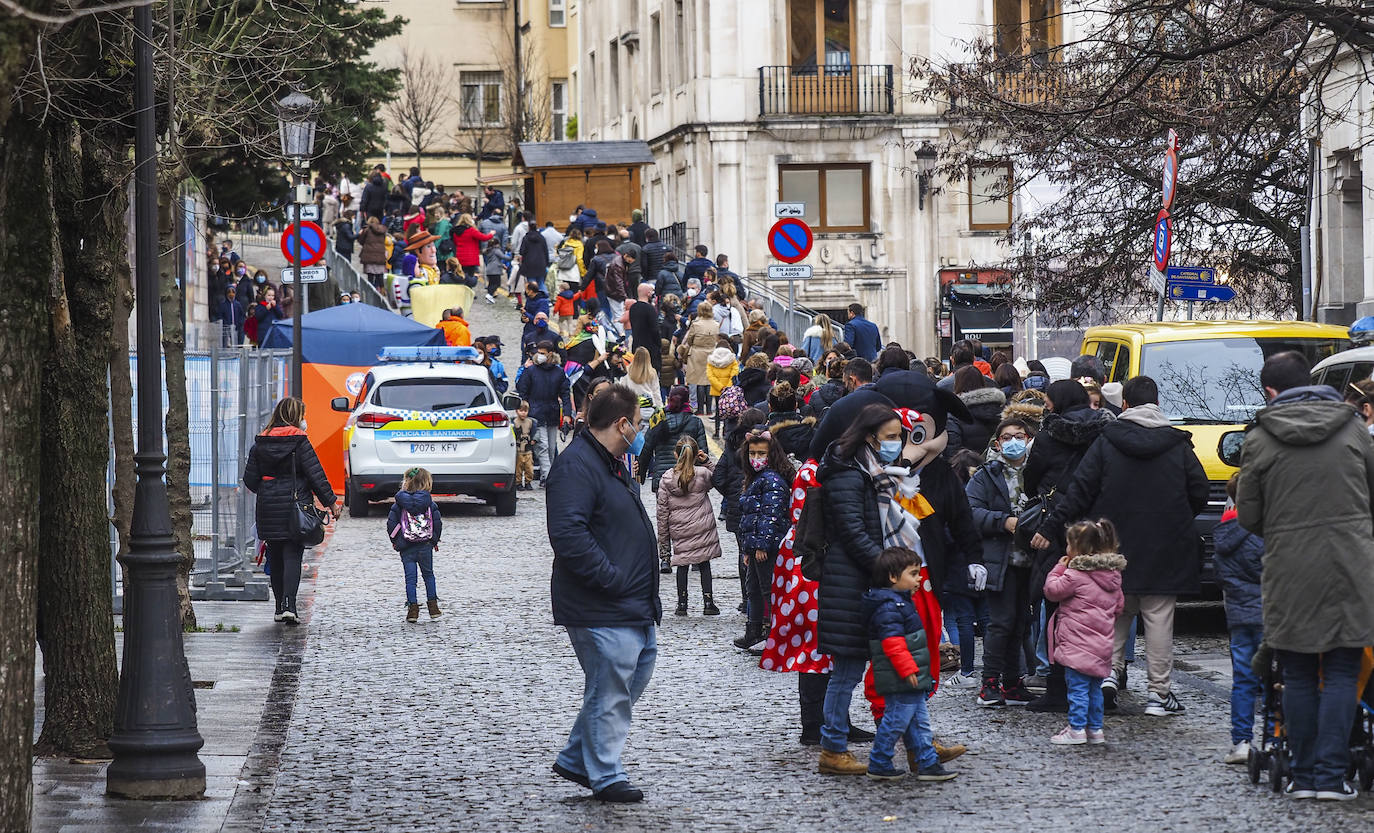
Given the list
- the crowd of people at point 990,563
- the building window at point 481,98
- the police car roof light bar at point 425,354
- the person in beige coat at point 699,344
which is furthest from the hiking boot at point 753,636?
the building window at point 481,98

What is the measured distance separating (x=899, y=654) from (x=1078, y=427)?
2.71 m

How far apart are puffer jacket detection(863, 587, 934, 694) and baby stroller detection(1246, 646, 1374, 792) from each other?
4.99 ft

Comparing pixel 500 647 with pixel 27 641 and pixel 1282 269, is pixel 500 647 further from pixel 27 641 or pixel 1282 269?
pixel 1282 269

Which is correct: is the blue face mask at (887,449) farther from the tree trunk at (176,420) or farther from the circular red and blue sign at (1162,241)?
the circular red and blue sign at (1162,241)

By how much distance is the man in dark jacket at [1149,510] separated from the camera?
10.9 m

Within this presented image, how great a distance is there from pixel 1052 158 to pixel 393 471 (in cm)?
1056

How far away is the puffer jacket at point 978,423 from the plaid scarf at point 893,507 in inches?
A: 138

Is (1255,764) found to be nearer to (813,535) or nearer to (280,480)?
(813,535)

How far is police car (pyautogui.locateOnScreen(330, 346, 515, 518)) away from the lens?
74.6ft

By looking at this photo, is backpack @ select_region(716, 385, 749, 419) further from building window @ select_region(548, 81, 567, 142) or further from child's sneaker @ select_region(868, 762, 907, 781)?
building window @ select_region(548, 81, 567, 142)

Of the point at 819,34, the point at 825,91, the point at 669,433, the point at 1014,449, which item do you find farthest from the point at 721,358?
the point at 819,34

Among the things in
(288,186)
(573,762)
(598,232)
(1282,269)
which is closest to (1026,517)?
(573,762)

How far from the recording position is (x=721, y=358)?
2752cm

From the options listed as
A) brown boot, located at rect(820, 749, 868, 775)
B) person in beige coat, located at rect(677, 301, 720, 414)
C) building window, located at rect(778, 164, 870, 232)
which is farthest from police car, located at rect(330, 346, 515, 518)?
building window, located at rect(778, 164, 870, 232)
